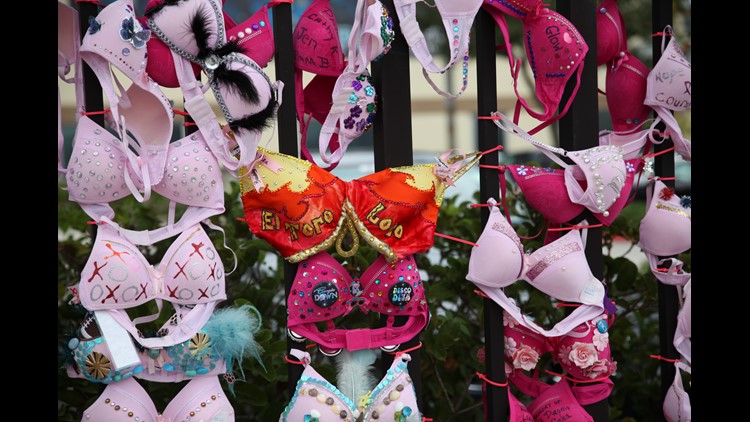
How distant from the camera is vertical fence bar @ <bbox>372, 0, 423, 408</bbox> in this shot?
206 cm

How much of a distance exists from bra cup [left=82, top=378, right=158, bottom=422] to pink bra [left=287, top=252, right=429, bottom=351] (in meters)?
0.40

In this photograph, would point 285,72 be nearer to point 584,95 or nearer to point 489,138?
point 489,138

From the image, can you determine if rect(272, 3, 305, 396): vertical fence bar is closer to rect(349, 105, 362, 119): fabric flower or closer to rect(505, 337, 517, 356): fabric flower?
rect(349, 105, 362, 119): fabric flower

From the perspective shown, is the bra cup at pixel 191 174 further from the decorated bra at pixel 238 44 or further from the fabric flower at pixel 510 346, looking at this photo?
the fabric flower at pixel 510 346

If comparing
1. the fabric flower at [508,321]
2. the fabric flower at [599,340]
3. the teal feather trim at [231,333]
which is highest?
the teal feather trim at [231,333]

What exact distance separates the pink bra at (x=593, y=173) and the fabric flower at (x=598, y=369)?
17.2 inches

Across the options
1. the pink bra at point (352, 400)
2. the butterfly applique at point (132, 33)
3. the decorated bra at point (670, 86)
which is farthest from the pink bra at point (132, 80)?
the decorated bra at point (670, 86)

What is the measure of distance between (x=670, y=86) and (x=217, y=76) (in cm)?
141

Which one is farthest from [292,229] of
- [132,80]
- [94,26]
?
[94,26]

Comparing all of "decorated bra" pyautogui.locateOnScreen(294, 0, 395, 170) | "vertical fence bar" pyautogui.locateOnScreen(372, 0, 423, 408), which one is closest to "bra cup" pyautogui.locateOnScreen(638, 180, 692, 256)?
"vertical fence bar" pyautogui.locateOnScreen(372, 0, 423, 408)

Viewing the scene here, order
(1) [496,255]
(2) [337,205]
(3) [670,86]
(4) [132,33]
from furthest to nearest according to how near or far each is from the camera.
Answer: (3) [670,86] → (1) [496,255] → (2) [337,205] → (4) [132,33]

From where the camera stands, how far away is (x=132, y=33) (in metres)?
1.78

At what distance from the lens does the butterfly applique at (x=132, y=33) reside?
70.1 inches
